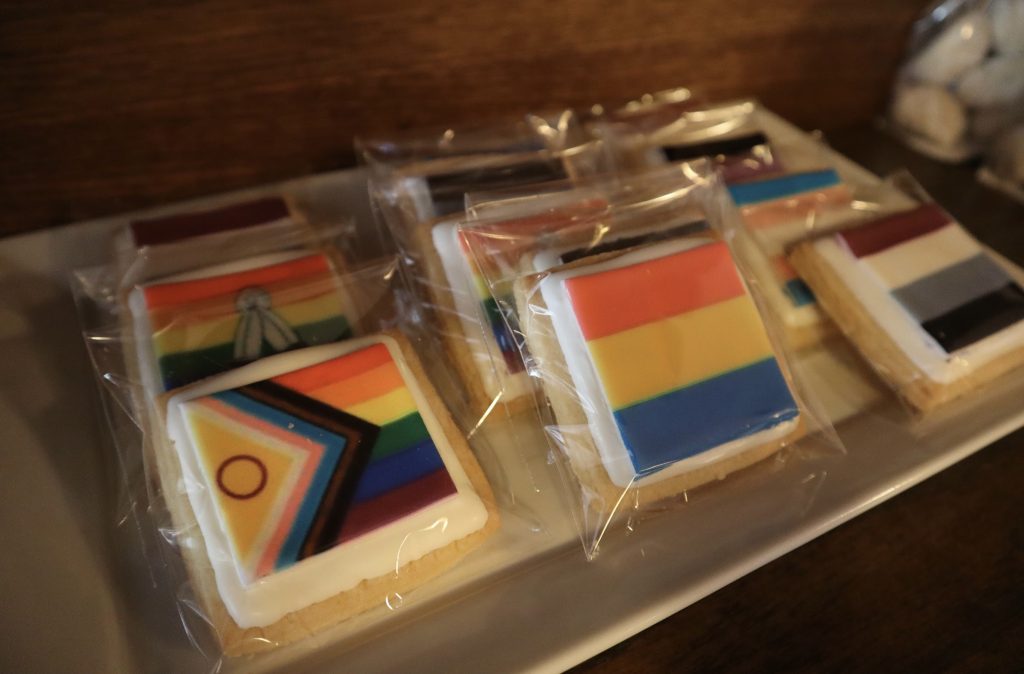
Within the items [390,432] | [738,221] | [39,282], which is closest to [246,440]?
[390,432]

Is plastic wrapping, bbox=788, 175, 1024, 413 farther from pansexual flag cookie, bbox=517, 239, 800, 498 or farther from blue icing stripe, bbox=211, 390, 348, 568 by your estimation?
blue icing stripe, bbox=211, 390, 348, 568

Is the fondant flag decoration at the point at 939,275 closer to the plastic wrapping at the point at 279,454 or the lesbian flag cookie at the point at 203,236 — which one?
the plastic wrapping at the point at 279,454

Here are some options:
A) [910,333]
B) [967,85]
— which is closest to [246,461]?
[910,333]

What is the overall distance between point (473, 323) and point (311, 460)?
0.22 meters

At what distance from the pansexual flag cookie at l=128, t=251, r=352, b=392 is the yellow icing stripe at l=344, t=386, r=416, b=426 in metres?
0.11

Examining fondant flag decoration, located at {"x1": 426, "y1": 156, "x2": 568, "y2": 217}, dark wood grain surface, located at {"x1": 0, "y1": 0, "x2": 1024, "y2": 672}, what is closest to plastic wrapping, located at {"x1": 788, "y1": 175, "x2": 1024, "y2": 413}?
dark wood grain surface, located at {"x1": 0, "y1": 0, "x2": 1024, "y2": 672}

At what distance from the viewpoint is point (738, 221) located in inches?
32.7

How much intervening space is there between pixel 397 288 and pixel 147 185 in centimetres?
36

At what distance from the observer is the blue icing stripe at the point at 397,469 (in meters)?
0.57

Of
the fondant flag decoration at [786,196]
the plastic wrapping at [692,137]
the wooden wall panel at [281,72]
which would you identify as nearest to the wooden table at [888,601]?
the fondant flag decoration at [786,196]

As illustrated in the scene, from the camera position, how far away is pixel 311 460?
0.57 meters

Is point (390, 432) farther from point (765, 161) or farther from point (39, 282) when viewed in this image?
point (765, 161)

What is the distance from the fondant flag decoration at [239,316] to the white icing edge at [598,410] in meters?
0.23

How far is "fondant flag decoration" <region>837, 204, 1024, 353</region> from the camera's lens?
29.6 inches
